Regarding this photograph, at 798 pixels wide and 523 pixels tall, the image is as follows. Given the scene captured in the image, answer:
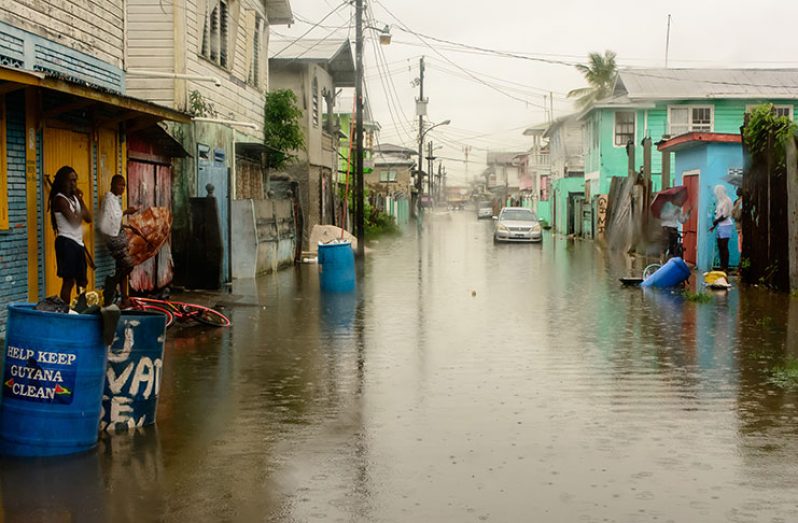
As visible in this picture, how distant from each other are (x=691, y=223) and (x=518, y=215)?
15.8 meters

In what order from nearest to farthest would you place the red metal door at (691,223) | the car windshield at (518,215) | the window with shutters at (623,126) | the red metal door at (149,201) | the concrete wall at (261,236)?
the red metal door at (149,201)
the concrete wall at (261,236)
the red metal door at (691,223)
the car windshield at (518,215)
the window with shutters at (623,126)

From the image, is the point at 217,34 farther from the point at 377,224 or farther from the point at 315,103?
the point at 377,224

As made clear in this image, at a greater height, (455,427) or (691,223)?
(691,223)

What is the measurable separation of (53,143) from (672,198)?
1546 cm

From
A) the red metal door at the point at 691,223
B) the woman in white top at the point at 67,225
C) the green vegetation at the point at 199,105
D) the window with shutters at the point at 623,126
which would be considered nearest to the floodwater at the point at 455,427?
the woman in white top at the point at 67,225

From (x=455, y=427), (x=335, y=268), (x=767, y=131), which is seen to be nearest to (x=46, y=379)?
(x=455, y=427)

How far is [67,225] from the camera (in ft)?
36.2

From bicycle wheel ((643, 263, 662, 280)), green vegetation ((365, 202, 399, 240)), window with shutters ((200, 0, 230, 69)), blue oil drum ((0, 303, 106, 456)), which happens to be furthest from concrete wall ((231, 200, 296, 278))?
green vegetation ((365, 202, 399, 240))

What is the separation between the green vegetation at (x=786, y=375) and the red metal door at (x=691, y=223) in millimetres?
14155

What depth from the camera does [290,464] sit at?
6.12 meters

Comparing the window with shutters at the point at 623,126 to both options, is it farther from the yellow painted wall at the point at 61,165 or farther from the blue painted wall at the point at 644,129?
the yellow painted wall at the point at 61,165

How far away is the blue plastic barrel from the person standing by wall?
97.2 inches

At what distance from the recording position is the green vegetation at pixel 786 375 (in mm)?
8812

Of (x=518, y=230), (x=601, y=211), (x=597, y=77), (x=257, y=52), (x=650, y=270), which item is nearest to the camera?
(x=650, y=270)
